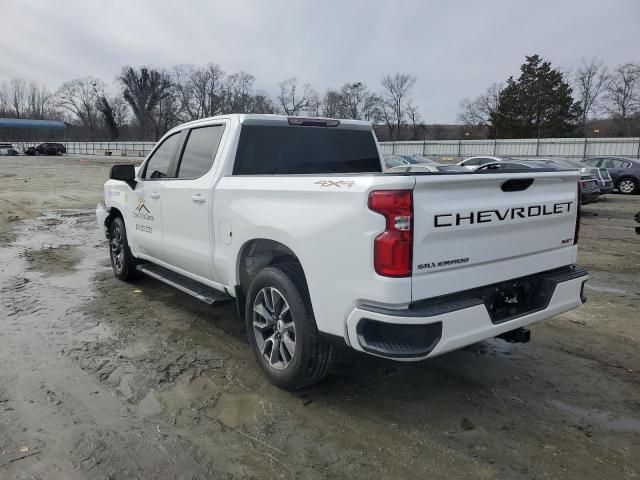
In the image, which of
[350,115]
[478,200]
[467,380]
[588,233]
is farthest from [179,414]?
[350,115]

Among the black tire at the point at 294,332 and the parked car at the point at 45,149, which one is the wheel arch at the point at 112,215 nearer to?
the black tire at the point at 294,332

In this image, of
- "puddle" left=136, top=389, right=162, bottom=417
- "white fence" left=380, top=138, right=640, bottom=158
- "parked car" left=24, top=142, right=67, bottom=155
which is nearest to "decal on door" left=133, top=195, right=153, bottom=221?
"puddle" left=136, top=389, right=162, bottom=417

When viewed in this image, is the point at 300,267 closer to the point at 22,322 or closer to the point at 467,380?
the point at 467,380

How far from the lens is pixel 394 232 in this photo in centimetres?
280

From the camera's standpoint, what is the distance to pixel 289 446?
3.05 meters

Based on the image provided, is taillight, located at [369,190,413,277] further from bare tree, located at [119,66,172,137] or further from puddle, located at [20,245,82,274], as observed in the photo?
bare tree, located at [119,66,172,137]

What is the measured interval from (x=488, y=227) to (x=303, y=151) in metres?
2.16

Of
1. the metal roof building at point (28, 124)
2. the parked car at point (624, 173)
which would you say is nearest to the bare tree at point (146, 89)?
the metal roof building at point (28, 124)

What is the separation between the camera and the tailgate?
9.45ft

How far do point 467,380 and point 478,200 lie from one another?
1537 mm

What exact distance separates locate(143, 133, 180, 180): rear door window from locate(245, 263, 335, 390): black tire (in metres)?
2.18

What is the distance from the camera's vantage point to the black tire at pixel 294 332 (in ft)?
11.0

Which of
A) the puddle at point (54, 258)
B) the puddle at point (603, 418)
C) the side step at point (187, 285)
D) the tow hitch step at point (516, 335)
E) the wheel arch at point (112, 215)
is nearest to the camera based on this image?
the puddle at point (603, 418)

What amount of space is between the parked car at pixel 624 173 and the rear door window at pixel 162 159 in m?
20.5
